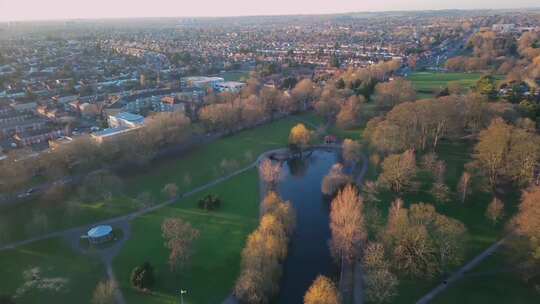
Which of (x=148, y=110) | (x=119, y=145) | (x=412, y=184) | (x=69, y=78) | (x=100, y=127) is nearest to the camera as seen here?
(x=412, y=184)

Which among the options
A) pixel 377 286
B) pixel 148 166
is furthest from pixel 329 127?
pixel 377 286

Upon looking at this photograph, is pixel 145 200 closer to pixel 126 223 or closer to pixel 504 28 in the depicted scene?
pixel 126 223

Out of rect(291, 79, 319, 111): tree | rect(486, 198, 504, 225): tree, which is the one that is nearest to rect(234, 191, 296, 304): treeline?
rect(486, 198, 504, 225): tree

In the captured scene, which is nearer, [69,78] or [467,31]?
[69,78]

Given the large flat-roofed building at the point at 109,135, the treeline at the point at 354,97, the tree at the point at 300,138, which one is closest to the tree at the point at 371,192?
the tree at the point at 300,138

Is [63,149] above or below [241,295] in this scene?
above

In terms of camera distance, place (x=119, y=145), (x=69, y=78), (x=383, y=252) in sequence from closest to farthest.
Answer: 1. (x=383, y=252)
2. (x=119, y=145)
3. (x=69, y=78)

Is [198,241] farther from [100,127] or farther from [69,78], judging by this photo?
[69,78]

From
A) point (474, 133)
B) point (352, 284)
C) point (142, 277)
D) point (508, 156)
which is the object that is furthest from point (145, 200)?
point (474, 133)
